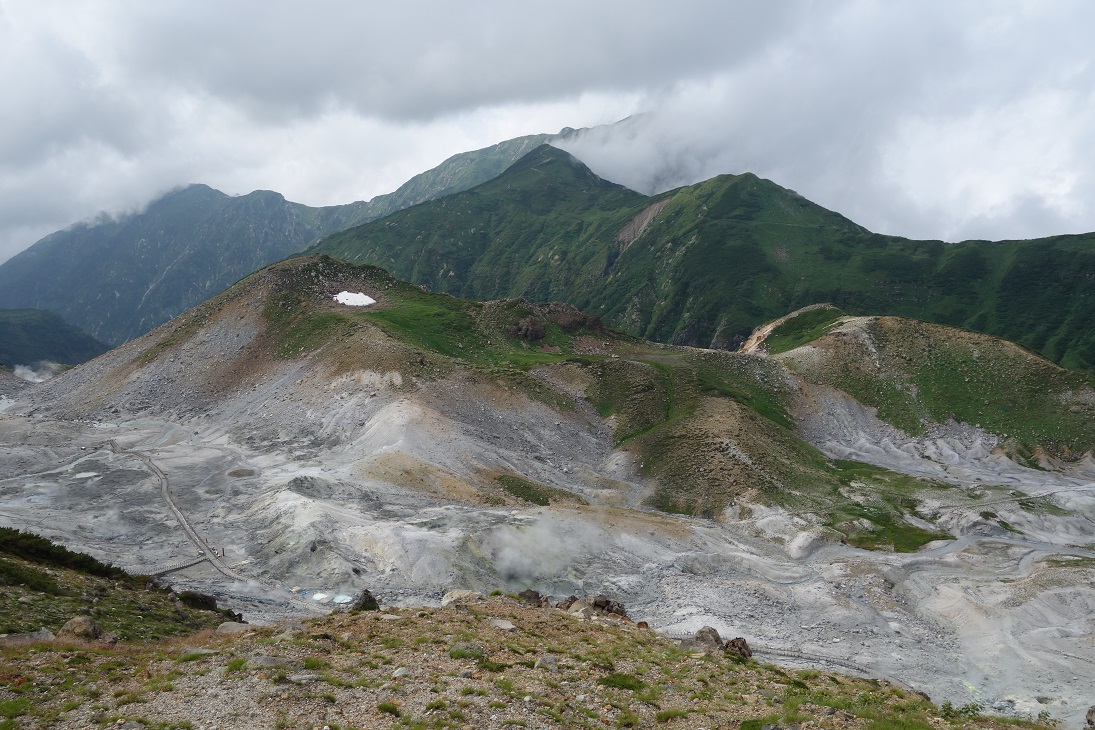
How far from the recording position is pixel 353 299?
128 metres

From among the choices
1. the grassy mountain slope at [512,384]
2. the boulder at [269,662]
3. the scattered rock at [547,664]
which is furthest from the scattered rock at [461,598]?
the grassy mountain slope at [512,384]

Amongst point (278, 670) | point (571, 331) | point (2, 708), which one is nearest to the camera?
point (2, 708)

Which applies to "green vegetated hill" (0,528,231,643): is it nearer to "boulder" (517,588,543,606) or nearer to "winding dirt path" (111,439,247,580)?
"winding dirt path" (111,439,247,580)

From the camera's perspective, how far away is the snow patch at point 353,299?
126 m

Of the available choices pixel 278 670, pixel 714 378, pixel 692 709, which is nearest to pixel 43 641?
pixel 278 670

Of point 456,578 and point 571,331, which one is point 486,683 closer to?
point 456,578

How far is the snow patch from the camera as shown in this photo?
415ft

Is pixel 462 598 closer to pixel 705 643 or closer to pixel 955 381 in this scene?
pixel 705 643

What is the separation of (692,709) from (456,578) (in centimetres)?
3380

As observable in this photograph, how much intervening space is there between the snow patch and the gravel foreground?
4171 inches

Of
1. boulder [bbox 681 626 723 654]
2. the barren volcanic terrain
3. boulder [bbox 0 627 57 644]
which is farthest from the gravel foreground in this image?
the barren volcanic terrain

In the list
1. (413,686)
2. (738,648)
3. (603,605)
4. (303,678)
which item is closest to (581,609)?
(603,605)

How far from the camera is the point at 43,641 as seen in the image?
21.8 metres

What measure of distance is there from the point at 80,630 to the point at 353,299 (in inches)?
4343
